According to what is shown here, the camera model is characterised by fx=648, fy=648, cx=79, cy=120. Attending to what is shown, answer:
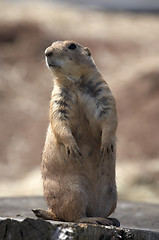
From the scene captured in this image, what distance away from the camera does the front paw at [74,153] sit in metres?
6.94

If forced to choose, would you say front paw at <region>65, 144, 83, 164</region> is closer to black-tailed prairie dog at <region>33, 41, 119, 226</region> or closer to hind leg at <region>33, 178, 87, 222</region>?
black-tailed prairie dog at <region>33, 41, 119, 226</region>

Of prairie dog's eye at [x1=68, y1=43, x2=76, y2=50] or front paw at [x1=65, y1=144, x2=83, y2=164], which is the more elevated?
prairie dog's eye at [x1=68, y1=43, x2=76, y2=50]

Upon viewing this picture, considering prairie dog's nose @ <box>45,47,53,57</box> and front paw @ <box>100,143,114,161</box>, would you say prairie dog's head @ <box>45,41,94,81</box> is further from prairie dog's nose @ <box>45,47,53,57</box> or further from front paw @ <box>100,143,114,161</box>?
front paw @ <box>100,143,114,161</box>

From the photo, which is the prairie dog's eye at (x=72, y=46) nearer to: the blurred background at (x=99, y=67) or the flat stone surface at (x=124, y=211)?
the flat stone surface at (x=124, y=211)

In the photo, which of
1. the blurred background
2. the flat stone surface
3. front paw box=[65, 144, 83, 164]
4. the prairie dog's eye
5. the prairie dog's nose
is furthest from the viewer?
the blurred background

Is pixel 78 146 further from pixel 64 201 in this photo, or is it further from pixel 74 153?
pixel 64 201

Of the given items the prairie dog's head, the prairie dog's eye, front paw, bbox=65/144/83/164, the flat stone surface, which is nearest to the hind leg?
front paw, bbox=65/144/83/164

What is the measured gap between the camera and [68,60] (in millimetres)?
7445

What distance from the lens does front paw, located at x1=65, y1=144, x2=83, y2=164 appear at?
6.94 m

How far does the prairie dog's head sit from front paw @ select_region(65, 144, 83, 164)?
2.80 feet

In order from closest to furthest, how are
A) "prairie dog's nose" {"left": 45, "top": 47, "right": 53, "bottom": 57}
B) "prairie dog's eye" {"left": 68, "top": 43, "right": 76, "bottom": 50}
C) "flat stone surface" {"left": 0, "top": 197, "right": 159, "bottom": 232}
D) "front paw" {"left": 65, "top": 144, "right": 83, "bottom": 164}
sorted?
"front paw" {"left": 65, "top": 144, "right": 83, "bottom": 164}, "prairie dog's nose" {"left": 45, "top": 47, "right": 53, "bottom": 57}, "prairie dog's eye" {"left": 68, "top": 43, "right": 76, "bottom": 50}, "flat stone surface" {"left": 0, "top": 197, "right": 159, "bottom": 232}

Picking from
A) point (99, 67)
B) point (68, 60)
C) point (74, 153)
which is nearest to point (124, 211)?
point (74, 153)

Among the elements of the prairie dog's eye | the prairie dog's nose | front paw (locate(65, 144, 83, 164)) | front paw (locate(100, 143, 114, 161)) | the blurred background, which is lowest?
front paw (locate(65, 144, 83, 164))

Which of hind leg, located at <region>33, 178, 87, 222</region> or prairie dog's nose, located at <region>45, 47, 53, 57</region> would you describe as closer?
hind leg, located at <region>33, 178, 87, 222</region>
